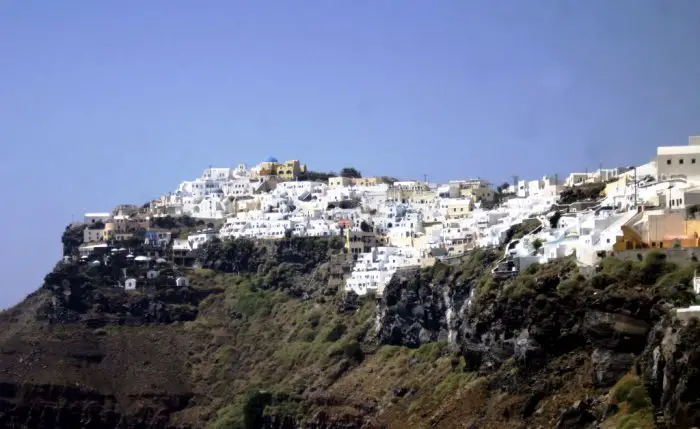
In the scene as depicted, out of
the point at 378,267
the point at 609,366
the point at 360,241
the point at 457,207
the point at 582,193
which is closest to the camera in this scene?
the point at 609,366

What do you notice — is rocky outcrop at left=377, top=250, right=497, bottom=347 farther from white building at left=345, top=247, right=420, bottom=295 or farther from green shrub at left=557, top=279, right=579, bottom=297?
green shrub at left=557, top=279, right=579, bottom=297

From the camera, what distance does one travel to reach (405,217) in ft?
481

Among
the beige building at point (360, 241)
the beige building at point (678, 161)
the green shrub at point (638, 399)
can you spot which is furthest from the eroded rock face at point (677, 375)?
the beige building at point (360, 241)

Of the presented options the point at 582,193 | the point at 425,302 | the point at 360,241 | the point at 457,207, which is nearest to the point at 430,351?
the point at 425,302

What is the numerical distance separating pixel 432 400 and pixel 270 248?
Result: 51105mm

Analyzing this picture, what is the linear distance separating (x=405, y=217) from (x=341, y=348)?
31293mm

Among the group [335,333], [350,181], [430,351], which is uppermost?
[350,181]

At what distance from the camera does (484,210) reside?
140m

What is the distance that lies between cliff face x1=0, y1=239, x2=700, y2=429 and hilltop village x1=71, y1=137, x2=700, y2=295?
2.50m

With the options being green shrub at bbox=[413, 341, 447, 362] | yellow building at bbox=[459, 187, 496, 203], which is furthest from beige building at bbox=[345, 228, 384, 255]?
green shrub at bbox=[413, 341, 447, 362]

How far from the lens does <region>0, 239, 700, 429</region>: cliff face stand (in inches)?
2854

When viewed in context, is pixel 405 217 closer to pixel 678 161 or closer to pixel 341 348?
pixel 341 348

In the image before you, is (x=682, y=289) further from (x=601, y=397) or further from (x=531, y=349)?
(x=531, y=349)

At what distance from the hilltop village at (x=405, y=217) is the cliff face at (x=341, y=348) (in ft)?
8.19
